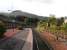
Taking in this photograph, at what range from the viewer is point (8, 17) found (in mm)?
44875

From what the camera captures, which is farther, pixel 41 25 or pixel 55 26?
pixel 41 25

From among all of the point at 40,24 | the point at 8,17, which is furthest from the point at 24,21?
the point at 40,24

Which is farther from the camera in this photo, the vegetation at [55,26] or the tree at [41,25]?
the tree at [41,25]

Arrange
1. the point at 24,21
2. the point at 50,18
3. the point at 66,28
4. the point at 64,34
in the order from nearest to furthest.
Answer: the point at 66,28 → the point at 64,34 → the point at 24,21 → the point at 50,18

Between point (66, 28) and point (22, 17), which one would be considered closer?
point (66, 28)

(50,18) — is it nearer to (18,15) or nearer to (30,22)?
(30,22)

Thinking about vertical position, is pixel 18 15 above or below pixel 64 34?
above

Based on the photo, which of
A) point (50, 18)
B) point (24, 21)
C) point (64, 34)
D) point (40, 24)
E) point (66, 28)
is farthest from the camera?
point (40, 24)

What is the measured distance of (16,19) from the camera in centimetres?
4294

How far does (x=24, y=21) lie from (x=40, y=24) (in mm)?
27220

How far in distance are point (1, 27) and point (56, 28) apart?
13.3 metres

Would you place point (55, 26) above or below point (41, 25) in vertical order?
above

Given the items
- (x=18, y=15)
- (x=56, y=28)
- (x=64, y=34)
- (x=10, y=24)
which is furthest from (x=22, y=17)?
(x=64, y=34)

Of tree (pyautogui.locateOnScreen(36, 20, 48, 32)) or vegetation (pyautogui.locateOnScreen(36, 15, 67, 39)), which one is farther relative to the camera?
tree (pyautogui.locateOnScreen(36, 20, 48, 32))
